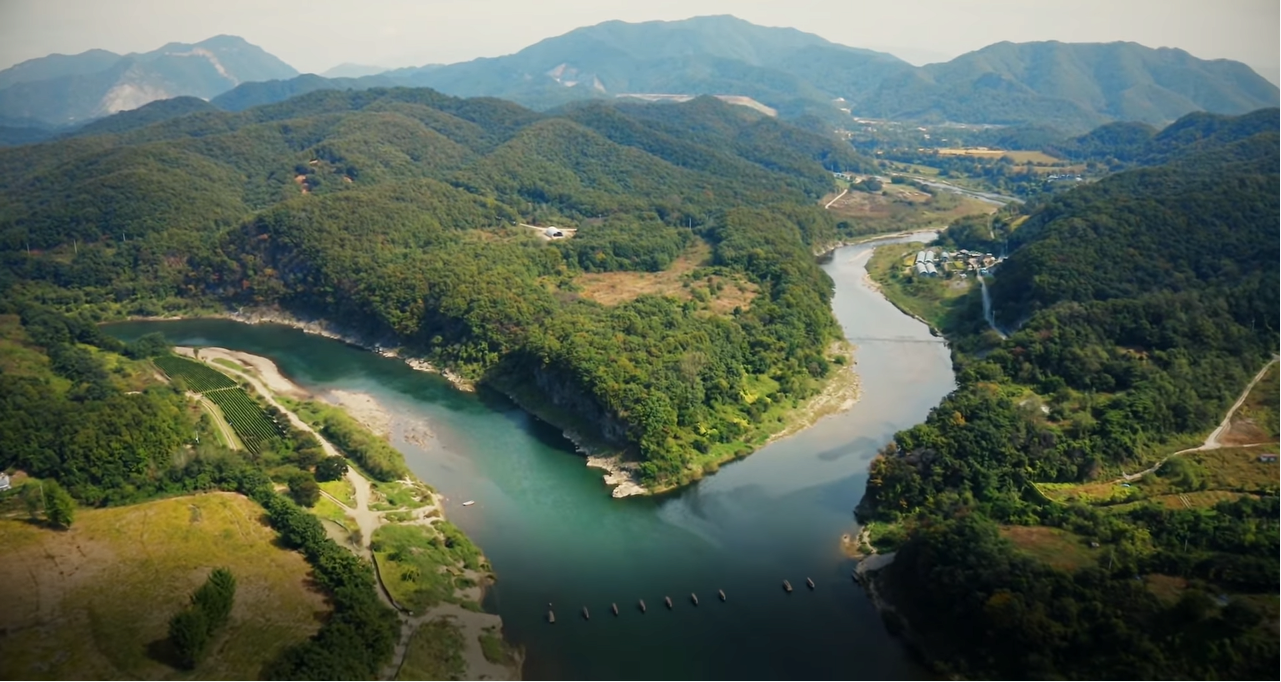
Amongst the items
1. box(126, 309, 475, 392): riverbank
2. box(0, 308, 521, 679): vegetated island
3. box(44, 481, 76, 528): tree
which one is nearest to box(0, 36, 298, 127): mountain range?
box(126, 309, 475, 392): riverbank

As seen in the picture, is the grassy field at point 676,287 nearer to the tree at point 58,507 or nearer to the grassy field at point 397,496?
the grassy field at point 397,496

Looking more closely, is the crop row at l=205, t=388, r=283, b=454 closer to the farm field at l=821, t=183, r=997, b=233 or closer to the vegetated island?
the vegetated island

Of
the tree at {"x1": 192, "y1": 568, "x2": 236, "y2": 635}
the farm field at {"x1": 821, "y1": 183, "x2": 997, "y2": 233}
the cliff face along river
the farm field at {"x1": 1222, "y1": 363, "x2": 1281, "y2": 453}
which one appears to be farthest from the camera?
the farm field at {"x1": 821, "y1": 183, "x2": 997, "y2": 233}

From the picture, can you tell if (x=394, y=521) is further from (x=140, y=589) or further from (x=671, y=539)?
(x=671, y=539)

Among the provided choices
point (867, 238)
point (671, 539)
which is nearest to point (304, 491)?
point (671, 539)

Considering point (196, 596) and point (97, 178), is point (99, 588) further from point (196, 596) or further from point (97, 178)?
point (97, 178)

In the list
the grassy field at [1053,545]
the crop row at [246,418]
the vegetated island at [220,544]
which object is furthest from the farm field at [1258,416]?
the crop row at [246,418]
